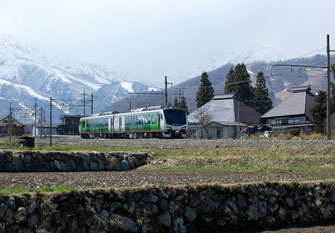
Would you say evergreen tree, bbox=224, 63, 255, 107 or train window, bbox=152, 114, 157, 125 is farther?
evergreen tree, bbox=224, 63, 255, 107

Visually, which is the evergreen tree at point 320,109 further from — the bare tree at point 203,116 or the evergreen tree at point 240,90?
the evergreen tree at point 240,90

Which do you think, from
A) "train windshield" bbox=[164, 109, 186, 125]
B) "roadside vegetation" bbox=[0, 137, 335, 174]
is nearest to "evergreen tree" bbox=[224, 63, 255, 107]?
"train windshield" bbox=[164, 109, 186, 125]

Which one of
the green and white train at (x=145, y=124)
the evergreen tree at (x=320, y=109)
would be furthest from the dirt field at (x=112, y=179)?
the evergreen tree at (x=320, y=109)

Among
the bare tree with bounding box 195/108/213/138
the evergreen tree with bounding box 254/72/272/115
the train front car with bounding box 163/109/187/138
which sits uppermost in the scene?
the evergreen tree with bounding box 254/72/272/115

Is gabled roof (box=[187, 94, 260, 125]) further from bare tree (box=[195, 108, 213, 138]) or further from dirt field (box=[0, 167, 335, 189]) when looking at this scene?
dirt field (box=[0, 167, 335, 189])

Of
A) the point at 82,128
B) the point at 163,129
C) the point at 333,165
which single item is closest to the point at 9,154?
the point at 333,165

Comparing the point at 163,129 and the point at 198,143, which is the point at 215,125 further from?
the point at 198,143

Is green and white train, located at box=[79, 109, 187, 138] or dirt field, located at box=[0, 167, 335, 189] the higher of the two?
green and white train, located at box=[79, 109, 187, 138]

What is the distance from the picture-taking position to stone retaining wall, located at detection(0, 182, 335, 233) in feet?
23.4

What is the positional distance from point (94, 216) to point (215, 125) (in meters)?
50.8

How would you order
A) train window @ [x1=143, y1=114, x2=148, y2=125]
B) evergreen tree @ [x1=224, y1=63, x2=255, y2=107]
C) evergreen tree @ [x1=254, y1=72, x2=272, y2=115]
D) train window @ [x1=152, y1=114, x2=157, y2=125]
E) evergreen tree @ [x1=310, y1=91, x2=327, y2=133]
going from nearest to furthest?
train window @ [x1=152, y1=114, x2=157, y2=125] → train window @ [x1=143, y1=114, x2=148, y2=125] → evergreen tree @ [x1=310, y1=91, x2=327, y2=133] → evergreen tree @ [x1=224, y1=63, x2=255, y2=107] → evergreen tree @ [x1=254, y1=72, x2=272, y2=115]

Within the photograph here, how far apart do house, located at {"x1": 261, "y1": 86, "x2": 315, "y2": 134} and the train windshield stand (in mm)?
24929

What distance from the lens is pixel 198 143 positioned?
90.3 feet

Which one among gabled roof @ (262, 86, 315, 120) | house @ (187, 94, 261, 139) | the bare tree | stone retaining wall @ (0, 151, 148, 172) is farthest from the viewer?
the bare tree
